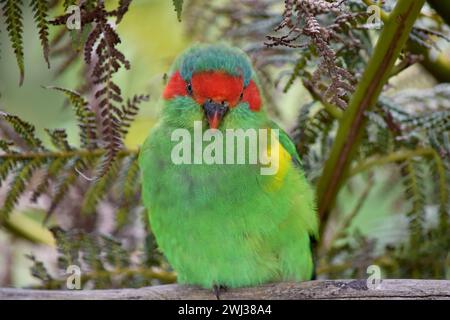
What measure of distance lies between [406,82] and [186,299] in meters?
1.35

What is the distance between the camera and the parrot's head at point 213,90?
1.98 metres

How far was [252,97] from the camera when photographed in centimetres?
209

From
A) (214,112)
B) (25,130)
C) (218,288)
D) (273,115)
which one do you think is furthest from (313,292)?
(273,115)

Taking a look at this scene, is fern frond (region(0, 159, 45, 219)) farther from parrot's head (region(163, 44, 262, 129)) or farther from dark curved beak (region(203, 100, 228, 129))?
dark curved beak (region(203, 100, 228, 129))

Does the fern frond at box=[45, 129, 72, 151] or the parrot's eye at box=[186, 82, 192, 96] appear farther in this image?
the fern frond at box=[45, 129, 72, 151]

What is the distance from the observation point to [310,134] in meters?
2.33

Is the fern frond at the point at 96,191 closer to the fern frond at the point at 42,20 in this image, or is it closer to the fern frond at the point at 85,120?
the fern frond at the point at 85,120

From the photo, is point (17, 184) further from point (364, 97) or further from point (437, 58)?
point (437, 58)

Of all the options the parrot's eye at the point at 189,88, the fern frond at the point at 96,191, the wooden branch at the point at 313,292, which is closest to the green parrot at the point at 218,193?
the parrot's eye at the point at 189,88

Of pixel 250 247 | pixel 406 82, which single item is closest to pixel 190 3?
pixel 406 82

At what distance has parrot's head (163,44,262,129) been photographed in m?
1.98

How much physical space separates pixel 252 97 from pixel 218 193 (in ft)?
1.00

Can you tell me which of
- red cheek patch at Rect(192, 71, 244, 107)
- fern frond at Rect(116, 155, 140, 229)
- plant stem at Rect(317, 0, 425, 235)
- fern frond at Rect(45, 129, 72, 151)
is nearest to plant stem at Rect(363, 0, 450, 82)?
plant stem at Rect(317, 0, 425, 235)
